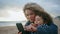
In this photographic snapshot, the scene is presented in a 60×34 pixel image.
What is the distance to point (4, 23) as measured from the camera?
2.17m

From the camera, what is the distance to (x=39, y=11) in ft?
7.16

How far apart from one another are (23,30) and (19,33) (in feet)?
0.21

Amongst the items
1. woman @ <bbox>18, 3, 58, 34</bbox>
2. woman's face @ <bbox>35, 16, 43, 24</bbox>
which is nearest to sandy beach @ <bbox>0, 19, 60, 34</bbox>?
woman @ <bbox>18, 3, 58, 34</bbox>

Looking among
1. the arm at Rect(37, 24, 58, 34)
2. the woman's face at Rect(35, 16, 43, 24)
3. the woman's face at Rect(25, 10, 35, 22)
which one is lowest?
the arm at Rect(37, 24, 58, 34)

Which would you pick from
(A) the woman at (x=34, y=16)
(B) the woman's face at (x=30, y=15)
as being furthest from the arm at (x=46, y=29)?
(B) the woman's face at (x=30, y=15)

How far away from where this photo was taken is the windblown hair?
7.13 ft

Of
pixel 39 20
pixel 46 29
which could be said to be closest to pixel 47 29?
pixel 46 29

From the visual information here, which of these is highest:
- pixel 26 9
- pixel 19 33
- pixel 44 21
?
pixel 26 9

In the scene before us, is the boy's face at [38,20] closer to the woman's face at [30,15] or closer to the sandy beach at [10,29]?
the woman's face at [30,15]

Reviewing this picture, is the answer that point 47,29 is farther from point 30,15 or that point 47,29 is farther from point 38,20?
point 30,15

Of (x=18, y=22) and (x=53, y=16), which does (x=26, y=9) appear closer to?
(x=18, y=22)

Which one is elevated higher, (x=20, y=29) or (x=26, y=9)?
(x=26, y=9)

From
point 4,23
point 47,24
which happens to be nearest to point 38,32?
point 47,24

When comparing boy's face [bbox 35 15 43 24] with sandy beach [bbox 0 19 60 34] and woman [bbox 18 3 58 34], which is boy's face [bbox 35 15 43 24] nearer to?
woman [bbox 18 3 58 34]
